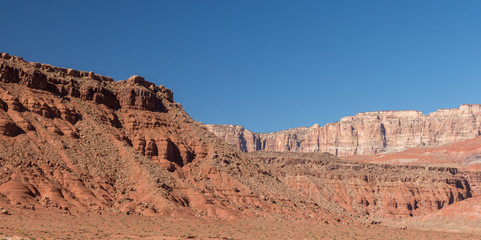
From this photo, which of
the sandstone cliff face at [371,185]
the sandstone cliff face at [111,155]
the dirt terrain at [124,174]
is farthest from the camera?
the sandstone cliff face at [371,185]

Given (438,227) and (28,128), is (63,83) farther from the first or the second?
(438,227)

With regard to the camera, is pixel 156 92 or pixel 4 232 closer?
pixel 4 232

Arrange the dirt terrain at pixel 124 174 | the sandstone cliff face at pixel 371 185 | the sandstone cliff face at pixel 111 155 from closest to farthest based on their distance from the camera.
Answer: the dirt terrain at pixel 124 174 → the sandstone cliff face at pixel 111 155 → the sandstone cliff face at pixel 371 185

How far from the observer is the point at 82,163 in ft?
216

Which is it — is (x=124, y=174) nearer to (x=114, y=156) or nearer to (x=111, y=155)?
(x=114, y=156)

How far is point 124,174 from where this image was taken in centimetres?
6875

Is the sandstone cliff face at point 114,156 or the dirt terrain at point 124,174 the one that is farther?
the sandstone cliff face at point 114,156

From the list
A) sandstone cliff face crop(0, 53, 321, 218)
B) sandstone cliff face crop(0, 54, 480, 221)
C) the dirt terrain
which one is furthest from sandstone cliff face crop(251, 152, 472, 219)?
sandstone cliff face crop(0, 53, 321, 218)

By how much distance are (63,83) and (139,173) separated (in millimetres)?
17435

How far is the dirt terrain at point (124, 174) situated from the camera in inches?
2165

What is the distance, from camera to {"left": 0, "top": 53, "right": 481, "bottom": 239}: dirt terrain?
180 ft

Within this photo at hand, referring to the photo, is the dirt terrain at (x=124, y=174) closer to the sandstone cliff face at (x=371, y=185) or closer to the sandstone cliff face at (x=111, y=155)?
the sandstone cliff face at (x=111, y=155)

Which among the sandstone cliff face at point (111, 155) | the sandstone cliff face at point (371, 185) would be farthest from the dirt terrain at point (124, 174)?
the sandstone cliff face at point (371, 185)

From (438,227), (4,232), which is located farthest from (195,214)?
(438,227)
